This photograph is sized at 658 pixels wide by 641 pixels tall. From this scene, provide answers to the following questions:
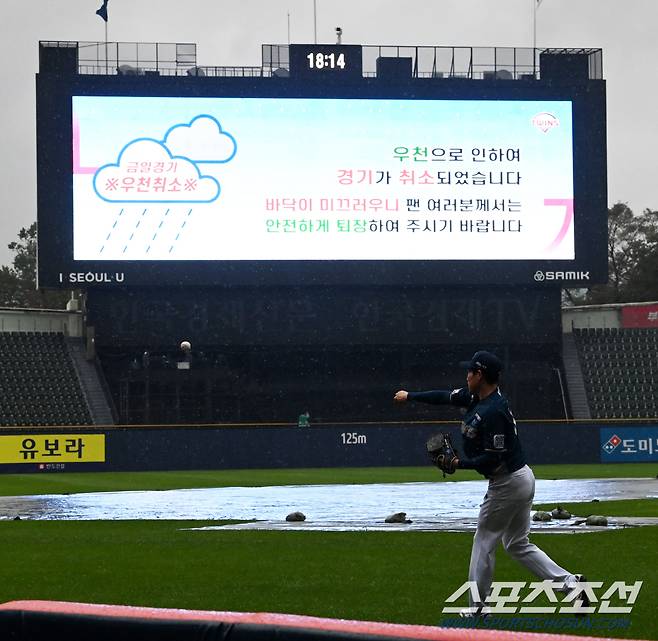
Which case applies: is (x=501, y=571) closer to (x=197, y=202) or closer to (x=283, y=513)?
(x=283, y=513)

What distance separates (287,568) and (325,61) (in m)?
36.0

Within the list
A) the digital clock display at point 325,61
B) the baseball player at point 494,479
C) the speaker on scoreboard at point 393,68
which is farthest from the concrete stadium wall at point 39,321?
the baseball player at point 494,479

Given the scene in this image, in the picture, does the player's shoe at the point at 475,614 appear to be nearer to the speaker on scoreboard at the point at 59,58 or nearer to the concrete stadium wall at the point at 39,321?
the speaker on scoreboard at the point at 59,58

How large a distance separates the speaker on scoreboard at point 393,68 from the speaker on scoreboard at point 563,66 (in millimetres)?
4854

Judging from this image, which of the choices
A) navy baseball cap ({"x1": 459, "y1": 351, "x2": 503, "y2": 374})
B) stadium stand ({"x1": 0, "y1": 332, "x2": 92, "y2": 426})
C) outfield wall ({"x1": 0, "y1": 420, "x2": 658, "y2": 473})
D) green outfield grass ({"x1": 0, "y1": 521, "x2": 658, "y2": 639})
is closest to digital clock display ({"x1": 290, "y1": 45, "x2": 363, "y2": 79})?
outfield wall ({"x1": 0, "y1": 420, "x2": 658, "y2": 473})

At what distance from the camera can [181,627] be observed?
6422 millimetres

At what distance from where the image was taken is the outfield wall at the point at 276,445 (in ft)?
144

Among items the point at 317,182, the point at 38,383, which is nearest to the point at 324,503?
the point at 317,182

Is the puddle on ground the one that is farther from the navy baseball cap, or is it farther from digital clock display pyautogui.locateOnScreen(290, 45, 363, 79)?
digital clock display pyautogui.locateOnScreen(290, 45, 363, 79)

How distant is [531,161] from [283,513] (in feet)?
90.2

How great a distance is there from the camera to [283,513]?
22.7 m

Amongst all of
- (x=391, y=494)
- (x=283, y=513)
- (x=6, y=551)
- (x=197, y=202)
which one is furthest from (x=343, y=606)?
(x=197, y=202)

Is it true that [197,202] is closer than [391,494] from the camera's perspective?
No

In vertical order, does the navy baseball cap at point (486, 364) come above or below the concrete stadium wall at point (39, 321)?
below
